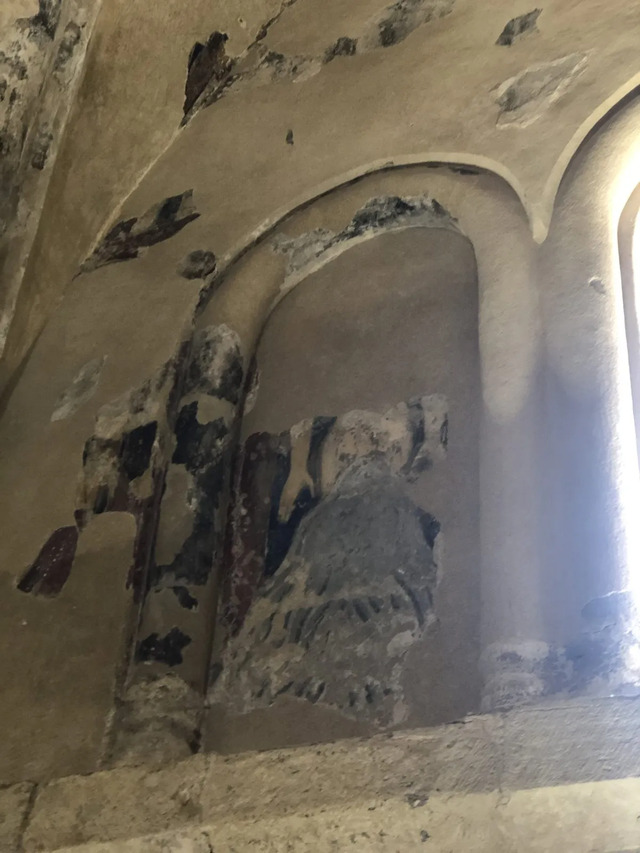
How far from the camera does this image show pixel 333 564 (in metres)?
3.50

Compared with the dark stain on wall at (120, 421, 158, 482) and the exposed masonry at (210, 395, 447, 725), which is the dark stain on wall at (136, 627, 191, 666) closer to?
the exposed masonry at (210, 395, 447, 725)

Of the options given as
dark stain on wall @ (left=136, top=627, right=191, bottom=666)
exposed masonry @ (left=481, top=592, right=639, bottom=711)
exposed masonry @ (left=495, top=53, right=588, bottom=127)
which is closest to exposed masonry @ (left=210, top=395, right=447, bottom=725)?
dark stain on wall @ (left=136, top=627, right=191, bottom=666)

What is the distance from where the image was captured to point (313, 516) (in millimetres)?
3678

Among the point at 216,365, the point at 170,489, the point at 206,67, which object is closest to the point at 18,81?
the point at 206,67

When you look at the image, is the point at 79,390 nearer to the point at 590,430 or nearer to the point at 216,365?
the point at 216,365

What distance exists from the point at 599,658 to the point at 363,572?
0.94m

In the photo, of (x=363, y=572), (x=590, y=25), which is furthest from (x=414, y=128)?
(x=363, y=572)

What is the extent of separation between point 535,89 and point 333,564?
81.3 inches

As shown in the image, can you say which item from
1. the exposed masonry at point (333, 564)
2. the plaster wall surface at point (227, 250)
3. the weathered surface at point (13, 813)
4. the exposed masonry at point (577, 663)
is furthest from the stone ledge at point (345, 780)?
the exposed masonry at point (333, 564)

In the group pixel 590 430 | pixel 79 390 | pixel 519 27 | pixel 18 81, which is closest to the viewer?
pixel 590 430

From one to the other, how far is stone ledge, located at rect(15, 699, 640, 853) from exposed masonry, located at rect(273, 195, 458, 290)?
2.21m

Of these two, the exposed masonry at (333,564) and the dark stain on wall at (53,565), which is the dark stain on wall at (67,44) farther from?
the dark stain on wall at (53,565)

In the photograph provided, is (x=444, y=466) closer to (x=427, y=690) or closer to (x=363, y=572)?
(x=363, y=572)

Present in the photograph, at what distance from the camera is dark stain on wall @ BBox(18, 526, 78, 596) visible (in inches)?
144
